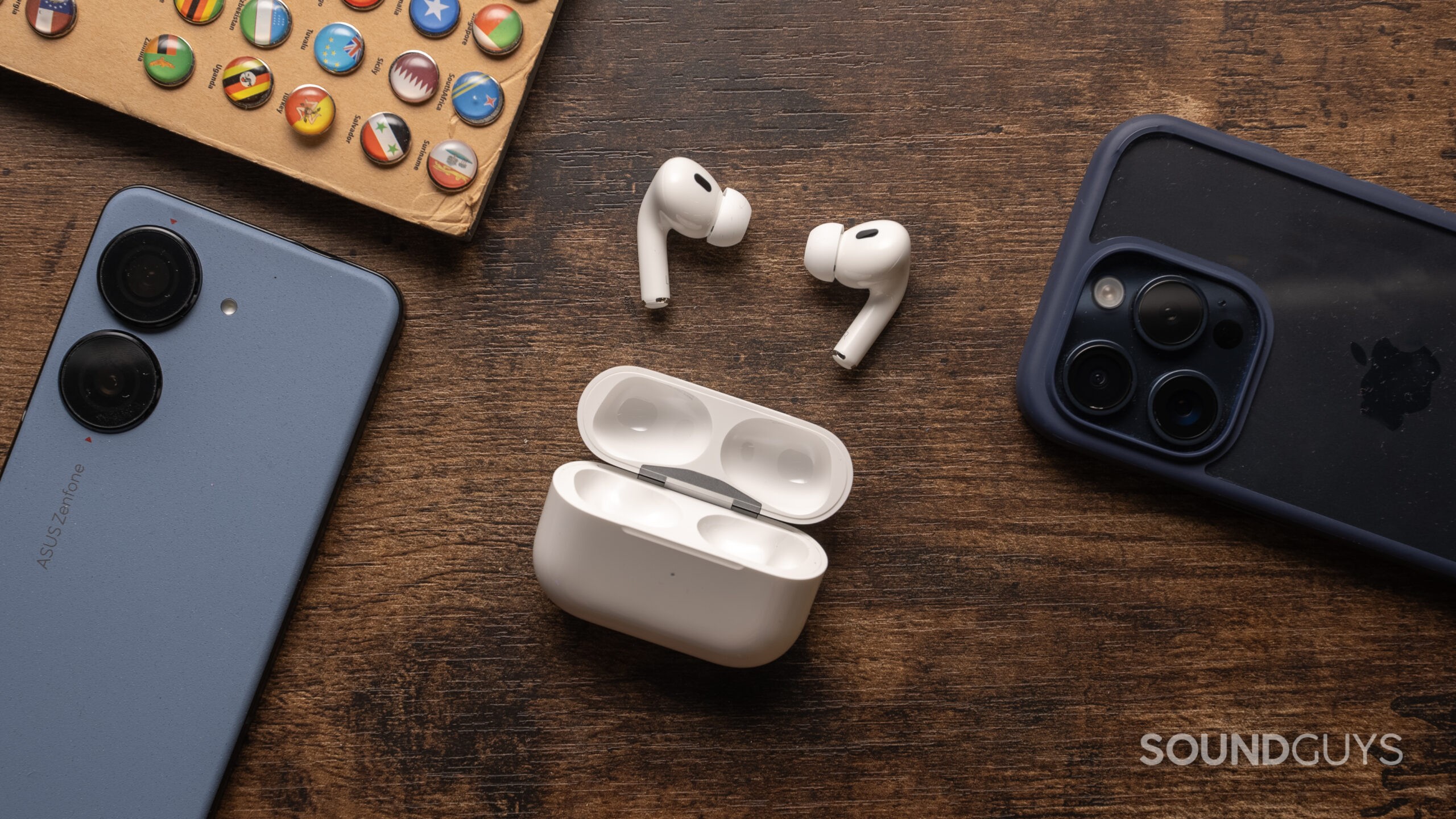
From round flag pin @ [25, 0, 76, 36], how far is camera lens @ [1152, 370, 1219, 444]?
942 millimetres

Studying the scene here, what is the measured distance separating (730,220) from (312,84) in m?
0.36

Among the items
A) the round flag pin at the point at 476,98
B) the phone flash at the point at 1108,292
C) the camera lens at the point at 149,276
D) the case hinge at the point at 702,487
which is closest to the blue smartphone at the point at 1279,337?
the phone flash at the point at 1108,292

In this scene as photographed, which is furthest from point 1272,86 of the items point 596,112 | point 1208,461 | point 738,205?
point 596,112

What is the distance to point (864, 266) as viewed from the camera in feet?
2.10

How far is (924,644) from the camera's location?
696mm

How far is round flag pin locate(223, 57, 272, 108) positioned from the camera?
66cm

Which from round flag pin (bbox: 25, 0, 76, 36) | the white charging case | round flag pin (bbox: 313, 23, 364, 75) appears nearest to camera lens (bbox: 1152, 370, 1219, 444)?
the white charging case

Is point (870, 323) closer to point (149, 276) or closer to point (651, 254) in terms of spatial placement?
point (651, 254)

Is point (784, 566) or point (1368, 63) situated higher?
point (1368, 63)

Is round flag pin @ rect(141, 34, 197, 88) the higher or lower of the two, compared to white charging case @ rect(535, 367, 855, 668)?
higher

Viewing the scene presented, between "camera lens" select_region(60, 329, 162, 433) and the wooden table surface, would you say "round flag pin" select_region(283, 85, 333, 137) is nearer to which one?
the wooden table surface

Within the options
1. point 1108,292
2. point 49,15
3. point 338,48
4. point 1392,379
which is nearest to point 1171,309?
point 1108,292

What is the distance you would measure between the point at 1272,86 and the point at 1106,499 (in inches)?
15.4

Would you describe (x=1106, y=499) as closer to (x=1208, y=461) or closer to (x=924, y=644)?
(x=1208, y=461)
